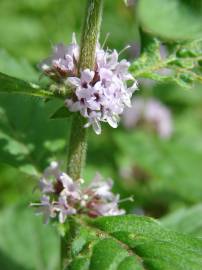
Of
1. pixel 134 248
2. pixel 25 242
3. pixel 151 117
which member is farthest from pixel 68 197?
pixel 151 117

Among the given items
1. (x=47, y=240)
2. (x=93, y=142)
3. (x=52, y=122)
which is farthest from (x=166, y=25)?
(x=93, y=142)

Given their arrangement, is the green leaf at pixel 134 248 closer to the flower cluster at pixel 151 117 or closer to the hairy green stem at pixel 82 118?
the hairy green stem at pixel 82 118

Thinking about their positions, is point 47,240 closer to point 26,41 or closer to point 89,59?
point 89,59

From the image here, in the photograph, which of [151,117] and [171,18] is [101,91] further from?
[151,117]

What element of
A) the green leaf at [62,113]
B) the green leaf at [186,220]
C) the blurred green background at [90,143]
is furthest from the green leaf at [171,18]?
the green leaf at [186,220]

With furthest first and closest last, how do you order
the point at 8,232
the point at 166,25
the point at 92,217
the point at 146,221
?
the point at 8,232 → the point at 92,217 → the point at 166,25 → the point at 146,221

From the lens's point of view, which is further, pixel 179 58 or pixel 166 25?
pixel 179 58

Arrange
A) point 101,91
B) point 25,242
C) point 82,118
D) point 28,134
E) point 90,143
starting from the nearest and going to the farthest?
1. point 101,91
2. point 82,118
3. point 28,134
4. point 25,242
5. point 90,143
